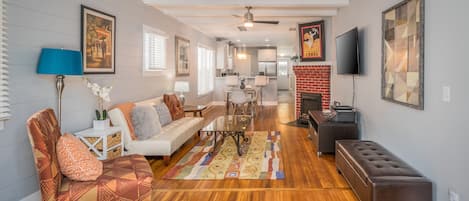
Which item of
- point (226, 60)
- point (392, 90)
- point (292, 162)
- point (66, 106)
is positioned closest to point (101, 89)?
point (66, 106)

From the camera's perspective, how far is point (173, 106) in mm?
6262

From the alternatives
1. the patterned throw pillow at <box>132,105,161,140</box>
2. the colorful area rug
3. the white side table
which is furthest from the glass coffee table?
the white side table

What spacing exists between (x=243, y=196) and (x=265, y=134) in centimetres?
336

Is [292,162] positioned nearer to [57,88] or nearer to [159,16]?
[57,88]

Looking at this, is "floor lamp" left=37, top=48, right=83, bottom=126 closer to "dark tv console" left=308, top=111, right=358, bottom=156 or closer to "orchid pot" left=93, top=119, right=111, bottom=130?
"orchid pot" left=93, top=119, right=111, bottom=130

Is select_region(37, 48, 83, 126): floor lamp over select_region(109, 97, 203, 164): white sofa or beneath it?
over

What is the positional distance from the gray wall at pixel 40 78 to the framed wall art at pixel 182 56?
98.8 inches

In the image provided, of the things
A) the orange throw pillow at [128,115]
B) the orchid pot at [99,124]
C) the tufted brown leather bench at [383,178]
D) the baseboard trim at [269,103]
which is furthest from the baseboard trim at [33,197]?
the baseboard trim at [269,103]

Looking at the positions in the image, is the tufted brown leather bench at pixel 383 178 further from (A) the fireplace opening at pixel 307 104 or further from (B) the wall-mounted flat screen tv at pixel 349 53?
(A) the fireplace opening at pixel 307 104

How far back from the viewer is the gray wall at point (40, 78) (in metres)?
2.87

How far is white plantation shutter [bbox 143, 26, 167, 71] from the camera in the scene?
599cm

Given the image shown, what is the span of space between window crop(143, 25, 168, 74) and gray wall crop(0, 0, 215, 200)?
2.06ft

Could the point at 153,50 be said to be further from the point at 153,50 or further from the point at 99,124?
the point at 99,124

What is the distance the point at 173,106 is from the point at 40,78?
315 cm
